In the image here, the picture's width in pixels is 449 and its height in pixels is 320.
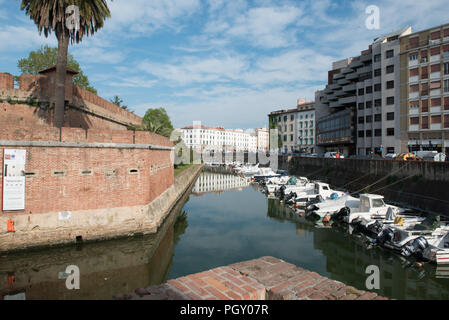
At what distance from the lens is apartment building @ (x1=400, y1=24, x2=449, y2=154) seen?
42969 mm

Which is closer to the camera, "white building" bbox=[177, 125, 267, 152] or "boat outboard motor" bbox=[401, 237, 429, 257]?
"boat outboard motor" bbox=[401, 237, 429, 257]

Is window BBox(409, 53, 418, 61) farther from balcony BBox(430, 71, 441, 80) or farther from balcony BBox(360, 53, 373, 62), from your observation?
balcony BBox(360, 53, 373, 62)

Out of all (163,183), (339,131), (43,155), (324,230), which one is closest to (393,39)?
(339,131)

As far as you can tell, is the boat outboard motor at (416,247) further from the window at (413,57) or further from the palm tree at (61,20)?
the window at (413,57)

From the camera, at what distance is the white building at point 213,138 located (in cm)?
15988

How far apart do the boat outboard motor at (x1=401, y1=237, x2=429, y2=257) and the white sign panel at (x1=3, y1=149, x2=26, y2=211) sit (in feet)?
59.2

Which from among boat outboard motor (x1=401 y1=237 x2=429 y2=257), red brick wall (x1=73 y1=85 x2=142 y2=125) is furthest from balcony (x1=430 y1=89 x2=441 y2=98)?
red brick wall (x1=73 y1=85 x2=142 y2=125)

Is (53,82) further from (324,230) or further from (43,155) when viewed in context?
(324,230)

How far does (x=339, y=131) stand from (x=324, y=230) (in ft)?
155

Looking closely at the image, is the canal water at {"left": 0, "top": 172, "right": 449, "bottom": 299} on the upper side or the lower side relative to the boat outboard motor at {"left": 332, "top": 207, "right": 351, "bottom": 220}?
lower

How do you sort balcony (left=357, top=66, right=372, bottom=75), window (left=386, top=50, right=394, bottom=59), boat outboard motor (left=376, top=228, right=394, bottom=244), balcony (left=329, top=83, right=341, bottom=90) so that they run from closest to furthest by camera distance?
1. boat outboard motor (left=376, top=228, right=394, bottom=244)
2. window (left=386, top=50, right=394, bottom=59)
3. balcony (left=357, top=66, right=372, bottom=75)
4. balcony (left=329, top=83, right=341, bottom=90)

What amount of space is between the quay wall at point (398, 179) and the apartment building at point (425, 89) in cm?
1722

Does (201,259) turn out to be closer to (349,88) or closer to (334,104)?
(349,88)

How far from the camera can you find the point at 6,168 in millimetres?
12531
